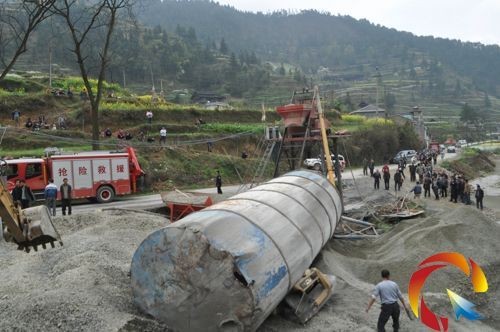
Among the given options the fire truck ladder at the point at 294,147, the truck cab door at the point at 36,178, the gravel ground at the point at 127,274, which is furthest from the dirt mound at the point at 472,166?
the truck cab door at the point at 36,178

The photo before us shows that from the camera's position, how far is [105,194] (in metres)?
25.0

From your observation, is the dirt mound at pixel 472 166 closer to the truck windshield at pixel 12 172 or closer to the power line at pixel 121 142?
the power line at pixel 121 142

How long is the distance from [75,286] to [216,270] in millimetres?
2820

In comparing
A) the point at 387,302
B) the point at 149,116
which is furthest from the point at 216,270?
the point at 149,116

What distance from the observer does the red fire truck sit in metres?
22.9

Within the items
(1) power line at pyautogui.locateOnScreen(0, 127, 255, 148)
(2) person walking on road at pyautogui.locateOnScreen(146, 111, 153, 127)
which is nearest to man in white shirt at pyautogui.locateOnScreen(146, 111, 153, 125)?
(2) person walking on road at pyautogui.locateOnScreen(146, 111, 153, 127)

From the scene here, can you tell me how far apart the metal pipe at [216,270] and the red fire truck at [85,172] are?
52.2 ft

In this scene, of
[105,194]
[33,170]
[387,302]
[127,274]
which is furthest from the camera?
[105,194]

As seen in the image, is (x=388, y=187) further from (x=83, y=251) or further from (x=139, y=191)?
(x=83, y=251)

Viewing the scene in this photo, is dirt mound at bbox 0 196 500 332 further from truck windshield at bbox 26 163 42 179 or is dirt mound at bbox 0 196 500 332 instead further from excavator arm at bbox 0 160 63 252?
truck windshield at bbox 26 163 42 179

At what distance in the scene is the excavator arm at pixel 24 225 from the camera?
27.5 feet

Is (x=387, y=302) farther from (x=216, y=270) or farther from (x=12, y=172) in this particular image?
(x=12, y=172)

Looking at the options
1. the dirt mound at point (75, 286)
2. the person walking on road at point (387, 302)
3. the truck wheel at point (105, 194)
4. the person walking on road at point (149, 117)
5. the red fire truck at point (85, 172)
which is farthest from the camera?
the person walking on road at point (149, 117)

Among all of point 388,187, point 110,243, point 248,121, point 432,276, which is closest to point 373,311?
point 432,276
